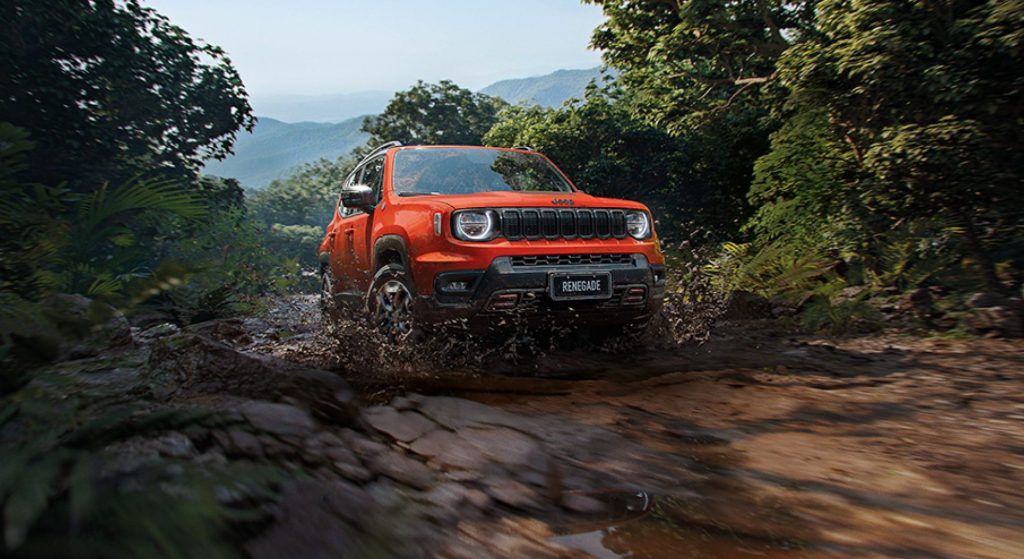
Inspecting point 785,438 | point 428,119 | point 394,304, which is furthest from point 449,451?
point 428,119

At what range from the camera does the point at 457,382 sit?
445 cm

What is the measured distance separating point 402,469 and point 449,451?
37 centimetres

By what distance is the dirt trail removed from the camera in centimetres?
213

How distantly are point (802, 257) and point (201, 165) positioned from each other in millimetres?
17743

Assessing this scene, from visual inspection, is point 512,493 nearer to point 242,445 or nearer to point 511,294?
point 242,445

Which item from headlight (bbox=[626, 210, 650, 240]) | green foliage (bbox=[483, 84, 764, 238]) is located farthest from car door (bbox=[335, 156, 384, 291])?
green foliage (bbox=[483, 84, 764, 238])

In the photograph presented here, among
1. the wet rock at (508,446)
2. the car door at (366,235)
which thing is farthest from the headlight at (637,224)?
the wet rock at (508,446)

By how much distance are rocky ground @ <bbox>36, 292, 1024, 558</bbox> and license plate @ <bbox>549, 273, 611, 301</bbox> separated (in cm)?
57

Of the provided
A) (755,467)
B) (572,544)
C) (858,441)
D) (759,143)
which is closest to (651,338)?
(858,441)

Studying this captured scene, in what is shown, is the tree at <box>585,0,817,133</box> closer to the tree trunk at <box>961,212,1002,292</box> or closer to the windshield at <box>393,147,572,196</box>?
the tree trunk at <box>961,212,1002,292</box>

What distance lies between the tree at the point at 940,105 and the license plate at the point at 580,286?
12.4 ft

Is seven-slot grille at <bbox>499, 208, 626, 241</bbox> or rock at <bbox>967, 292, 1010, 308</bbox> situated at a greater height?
seven-slot grille at <bbox>499, 208, 626, 241</bbox>

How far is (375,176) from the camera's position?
629 cm

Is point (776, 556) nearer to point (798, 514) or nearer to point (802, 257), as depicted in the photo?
point (798, 514)
